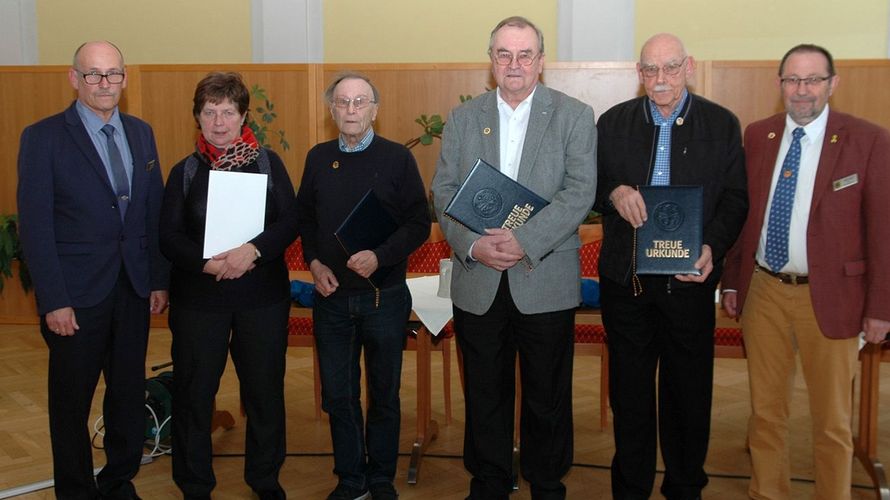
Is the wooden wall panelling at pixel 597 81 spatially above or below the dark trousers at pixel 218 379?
above

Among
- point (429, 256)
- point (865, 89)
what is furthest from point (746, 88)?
point (429, 256)

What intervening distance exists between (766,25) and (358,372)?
242 inches

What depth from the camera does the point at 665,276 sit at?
122 inches

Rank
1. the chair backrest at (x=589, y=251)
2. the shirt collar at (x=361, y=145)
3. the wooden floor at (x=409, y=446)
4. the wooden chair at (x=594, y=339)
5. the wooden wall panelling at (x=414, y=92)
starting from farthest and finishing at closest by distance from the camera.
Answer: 1. the wooden wall panelling at (x=414, y=92)
2. the chair backrest at (x=589, y=251)
3. the wooden chair at (x=594, y=339)
4. the wooden floor at (x=409, y=446)
5. the shirt collar at (x=361, y=145)

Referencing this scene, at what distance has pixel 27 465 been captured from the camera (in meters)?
4.07

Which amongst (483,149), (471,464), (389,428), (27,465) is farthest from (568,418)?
(27,465)

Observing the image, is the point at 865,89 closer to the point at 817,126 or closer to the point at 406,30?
the point at 406,30

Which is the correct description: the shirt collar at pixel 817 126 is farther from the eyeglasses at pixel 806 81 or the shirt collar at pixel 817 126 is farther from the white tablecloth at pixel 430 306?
the white tablecloth at pixel 430 306

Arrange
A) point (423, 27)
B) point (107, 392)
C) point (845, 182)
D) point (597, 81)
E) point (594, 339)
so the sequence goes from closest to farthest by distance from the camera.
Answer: point (845, 182) < point (107, 392) < point (594, 339) < point (597, 81) < point (423, 27)

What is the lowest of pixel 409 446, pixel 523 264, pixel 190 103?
pixel 409 446

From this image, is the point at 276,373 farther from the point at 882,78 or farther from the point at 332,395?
the point at 882,78

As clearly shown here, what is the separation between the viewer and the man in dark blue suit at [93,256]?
3.11 metres

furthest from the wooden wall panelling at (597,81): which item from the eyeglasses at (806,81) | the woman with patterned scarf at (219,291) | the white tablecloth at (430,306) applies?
the woman with patterned scarf at (219,291)

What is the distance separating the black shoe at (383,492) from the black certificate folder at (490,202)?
1.16 m
